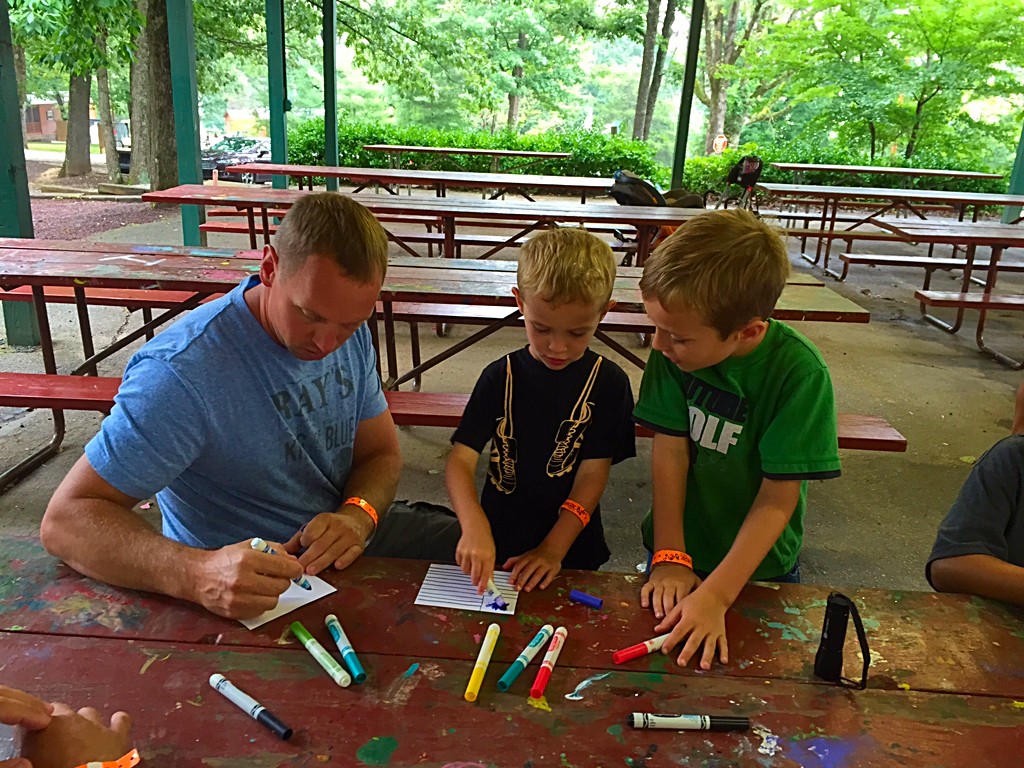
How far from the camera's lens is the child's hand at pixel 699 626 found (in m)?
1.16

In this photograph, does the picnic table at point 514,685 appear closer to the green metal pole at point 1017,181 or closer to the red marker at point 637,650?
the red marker at point 637,650

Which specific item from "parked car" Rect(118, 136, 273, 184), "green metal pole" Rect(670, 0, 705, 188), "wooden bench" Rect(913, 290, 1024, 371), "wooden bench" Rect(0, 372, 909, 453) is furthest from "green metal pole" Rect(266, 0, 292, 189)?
"parked car" Rect(118, 136, 273, 184)

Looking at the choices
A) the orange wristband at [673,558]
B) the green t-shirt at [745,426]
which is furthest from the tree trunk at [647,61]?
the orange wristband at [673,558]

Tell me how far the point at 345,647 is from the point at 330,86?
8584mm

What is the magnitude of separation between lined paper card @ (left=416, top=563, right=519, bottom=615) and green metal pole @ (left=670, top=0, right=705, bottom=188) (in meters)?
7.77

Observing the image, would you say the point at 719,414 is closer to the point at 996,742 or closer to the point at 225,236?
the point at 996,742

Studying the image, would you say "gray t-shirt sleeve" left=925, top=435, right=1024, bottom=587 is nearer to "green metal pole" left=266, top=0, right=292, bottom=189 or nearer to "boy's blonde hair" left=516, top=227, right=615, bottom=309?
"boy's blonde hair" left=516, top=227, right=615, bottom=309

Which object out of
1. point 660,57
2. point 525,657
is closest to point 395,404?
point 525,657

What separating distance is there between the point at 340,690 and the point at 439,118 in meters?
26.2

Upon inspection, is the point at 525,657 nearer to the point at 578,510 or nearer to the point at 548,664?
the point at 548,664

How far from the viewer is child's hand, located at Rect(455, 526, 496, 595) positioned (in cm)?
132

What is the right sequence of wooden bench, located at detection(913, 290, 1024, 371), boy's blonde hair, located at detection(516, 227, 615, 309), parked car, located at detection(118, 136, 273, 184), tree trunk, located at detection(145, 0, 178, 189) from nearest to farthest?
boy's blonde hair, located at detection(516, 227, 615, 309)
wooden bench, located at detection(913, 290, 1024, 371)
tree trunk, located at detection(145, 0, 178, 189)
parked car, located at detection(118, 136, 273, 184)

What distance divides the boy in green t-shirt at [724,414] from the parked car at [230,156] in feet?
51.0

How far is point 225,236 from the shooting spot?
365 inches
